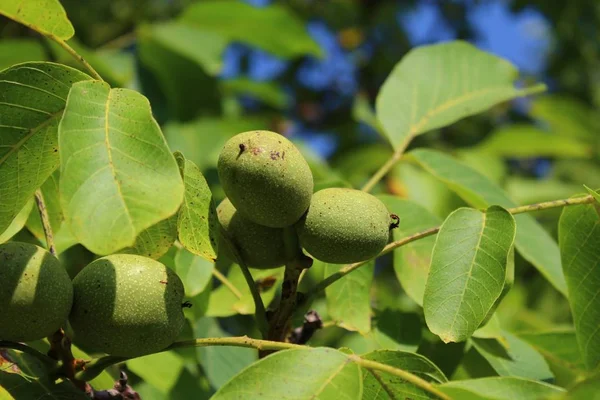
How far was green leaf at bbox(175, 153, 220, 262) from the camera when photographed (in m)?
→ 1.17

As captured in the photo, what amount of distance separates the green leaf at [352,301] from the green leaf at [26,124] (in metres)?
0.65

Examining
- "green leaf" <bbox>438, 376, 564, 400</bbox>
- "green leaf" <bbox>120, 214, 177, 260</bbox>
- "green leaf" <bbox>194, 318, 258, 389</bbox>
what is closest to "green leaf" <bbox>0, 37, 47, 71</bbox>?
"green leaf" <bbox>194, 318, 258, 389</bbox>

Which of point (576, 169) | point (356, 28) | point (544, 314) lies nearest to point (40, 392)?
point (544, 314)

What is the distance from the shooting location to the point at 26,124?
1.13 metres

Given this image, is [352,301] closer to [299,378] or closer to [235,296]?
[235,296]

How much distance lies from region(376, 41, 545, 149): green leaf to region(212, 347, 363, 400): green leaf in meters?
0.87

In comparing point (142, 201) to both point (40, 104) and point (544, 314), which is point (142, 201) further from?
point (544, 314)

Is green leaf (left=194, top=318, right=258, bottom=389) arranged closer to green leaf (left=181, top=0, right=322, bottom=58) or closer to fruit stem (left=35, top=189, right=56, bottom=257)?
fruit stem (left=35, top=189, right=56, bottom=257)

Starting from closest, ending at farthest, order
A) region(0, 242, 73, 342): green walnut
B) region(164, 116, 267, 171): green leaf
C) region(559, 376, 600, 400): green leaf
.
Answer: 1. region(559, 376, 600, 400): green leaf
2. region(0, 242, 73, 342): green walnut
3. region(164, 116, 267, 171): green leaf

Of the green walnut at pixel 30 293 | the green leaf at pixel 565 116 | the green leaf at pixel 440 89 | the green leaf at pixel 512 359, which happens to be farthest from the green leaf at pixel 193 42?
the green leaf at pixel 565 116

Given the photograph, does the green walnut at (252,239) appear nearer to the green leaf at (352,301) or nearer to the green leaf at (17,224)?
the green leaf at (352,301)

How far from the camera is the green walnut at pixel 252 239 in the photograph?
1272mm

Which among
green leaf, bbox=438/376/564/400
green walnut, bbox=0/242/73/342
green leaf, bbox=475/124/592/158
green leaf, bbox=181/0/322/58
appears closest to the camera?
green leaf, bbox=438/376/564/400

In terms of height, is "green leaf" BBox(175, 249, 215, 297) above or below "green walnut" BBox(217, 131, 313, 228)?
below
